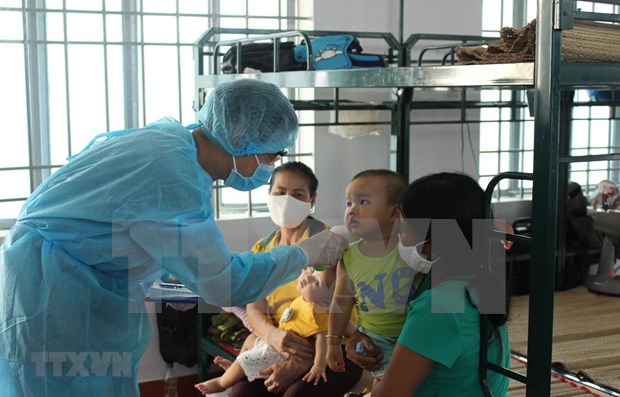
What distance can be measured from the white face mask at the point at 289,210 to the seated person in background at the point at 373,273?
64 cm

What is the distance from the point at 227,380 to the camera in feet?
11.8

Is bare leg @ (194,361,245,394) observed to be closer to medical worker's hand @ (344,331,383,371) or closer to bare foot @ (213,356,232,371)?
bare foot @ (213,356,232,371)

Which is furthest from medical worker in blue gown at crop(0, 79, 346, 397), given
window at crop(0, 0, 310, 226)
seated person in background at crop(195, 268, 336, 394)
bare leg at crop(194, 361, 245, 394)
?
window at crop(0, 0, 310, 226)

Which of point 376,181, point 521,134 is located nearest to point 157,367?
point 376,181

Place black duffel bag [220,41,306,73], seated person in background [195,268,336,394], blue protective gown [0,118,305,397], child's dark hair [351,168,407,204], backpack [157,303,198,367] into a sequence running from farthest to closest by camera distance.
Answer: backpack [157,303,198,367] → black duffel bag [220,41,306,73] → seated person in background [195,268,336,394] → child's dark hair [351,168,407,204] → blue protective gown [0,118,305,397]

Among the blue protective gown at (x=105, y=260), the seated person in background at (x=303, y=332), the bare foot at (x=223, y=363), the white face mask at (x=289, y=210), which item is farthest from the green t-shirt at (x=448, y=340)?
the bare foot at (x=223, y=363)

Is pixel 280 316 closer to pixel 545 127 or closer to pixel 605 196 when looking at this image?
pixel 545 127

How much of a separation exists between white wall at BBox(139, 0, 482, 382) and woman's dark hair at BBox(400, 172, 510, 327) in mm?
2609

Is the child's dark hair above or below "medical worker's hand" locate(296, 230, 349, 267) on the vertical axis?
above

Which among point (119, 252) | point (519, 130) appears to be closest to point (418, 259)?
point (119, 252)

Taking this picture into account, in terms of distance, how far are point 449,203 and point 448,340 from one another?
0.35 metres

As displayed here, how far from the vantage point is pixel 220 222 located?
4.58 meters

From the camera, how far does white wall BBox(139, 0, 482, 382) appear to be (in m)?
4.69

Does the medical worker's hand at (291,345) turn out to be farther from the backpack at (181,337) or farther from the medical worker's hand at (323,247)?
the backpack at (181,337)
